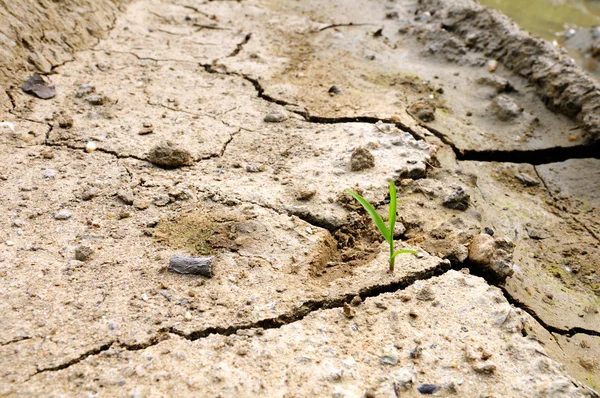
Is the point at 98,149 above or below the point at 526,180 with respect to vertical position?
below

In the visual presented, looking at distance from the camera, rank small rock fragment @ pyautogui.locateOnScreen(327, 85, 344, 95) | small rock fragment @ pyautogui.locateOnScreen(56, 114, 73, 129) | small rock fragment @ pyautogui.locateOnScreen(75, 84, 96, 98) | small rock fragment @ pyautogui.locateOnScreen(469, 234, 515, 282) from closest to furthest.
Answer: small rock fragment @ pyautogui.locateOnScreen(469, 234, 515, 282) < small rock fragment @ pyautogui.locateOnScreen(56, 114, 73, 129) < small rock fragment @ pyautogui.locateOnScreen(75, 84, 96, 98) < small rock fragment @ pyautogui.locateOnScreen(327, 85, 344, 95)

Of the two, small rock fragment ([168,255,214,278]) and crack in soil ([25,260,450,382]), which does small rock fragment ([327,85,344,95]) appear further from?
small rock fragment ([168,255,214,278])

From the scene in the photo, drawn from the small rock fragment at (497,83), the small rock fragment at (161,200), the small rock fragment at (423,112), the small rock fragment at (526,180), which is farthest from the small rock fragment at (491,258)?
the small rock fragment at (497,83)

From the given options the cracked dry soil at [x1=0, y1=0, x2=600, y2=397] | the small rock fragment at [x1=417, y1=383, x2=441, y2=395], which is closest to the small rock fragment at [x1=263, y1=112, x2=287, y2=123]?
the cracked dry soil at [x1=0, y1=0, x2=600, y2=397]

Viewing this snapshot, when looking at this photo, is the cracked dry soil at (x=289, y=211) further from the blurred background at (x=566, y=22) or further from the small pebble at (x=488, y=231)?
the blurred background at (x=566, y=22)

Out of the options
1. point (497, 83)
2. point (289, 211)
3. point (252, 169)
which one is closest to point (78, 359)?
point (289, 211)

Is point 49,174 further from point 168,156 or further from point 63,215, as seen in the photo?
point 168,156
